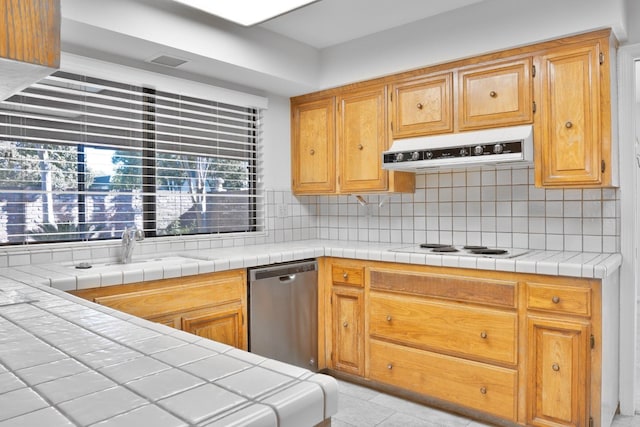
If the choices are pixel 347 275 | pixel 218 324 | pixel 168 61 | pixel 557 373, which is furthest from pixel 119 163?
pixel 557 373

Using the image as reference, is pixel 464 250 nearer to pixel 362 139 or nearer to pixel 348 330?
pixel 348 330

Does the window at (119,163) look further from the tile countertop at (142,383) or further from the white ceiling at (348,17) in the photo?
the tile countertop at (142,383)

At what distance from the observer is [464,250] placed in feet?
9.99

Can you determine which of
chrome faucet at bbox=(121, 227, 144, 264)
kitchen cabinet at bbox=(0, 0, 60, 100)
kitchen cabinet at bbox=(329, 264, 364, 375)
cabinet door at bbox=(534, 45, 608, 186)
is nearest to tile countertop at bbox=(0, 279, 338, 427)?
A: kitchen cabinet at bbox=(0, 0, 60, 100)

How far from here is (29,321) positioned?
3.73 ft

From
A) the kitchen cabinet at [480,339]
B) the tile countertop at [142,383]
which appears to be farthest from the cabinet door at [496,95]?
the tile countertop at [142,383]

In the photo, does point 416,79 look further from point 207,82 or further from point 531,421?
point 531,421

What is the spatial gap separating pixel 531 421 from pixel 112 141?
2878 millimetres

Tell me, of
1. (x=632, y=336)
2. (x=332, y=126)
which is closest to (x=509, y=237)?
(x=632, y=336)

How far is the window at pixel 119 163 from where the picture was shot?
8.33 ft

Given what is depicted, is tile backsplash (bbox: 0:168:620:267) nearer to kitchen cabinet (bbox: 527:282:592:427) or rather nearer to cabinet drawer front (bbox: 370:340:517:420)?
kitchen cabinet (bbox: 527:282:592:427)

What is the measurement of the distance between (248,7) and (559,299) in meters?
2.17

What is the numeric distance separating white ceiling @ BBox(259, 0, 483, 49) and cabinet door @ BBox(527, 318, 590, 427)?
1.97 m

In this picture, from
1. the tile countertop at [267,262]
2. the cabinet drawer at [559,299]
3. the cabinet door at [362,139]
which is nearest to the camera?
the tile countertop at [267,262]
